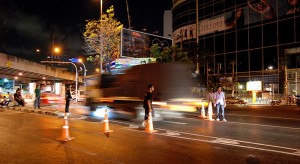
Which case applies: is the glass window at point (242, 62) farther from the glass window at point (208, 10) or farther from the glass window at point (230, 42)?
the glass window at point (208, 10)

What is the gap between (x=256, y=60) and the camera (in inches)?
1897

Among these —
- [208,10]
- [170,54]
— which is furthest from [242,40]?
[170,54]

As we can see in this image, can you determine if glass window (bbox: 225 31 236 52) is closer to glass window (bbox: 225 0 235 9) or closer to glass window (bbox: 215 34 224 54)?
glass window (bbox: 215 34 224 54)

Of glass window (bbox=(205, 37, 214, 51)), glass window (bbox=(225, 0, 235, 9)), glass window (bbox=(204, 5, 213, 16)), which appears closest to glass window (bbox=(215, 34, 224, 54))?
glass window (bbox=(205, 37, 214, 51))

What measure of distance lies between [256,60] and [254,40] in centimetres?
284

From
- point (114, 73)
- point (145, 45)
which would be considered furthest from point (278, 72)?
point (114, 73)

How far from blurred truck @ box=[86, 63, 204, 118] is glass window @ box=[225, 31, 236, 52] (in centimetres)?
3429

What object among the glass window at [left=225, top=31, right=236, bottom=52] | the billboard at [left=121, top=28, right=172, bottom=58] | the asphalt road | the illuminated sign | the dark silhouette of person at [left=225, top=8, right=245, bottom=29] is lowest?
the asphalt road

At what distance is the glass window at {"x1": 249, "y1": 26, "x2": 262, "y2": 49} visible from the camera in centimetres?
4766

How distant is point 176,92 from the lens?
17.6 m

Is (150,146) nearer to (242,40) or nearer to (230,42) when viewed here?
(242,40)

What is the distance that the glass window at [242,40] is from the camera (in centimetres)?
4931

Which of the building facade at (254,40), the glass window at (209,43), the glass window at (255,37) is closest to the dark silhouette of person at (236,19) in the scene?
the building facade at (254,40)

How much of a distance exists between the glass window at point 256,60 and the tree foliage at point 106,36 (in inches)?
743
